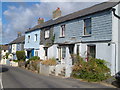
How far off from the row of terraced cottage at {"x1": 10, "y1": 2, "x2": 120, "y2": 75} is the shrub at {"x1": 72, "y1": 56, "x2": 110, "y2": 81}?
64 centimetres

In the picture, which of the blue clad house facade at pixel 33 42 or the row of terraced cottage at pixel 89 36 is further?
the blue clad house facade at pixel 33 42

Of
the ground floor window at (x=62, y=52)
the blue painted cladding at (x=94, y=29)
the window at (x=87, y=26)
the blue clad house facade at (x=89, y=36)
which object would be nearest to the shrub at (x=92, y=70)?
the blue clad house facade at (x=89, y=36)

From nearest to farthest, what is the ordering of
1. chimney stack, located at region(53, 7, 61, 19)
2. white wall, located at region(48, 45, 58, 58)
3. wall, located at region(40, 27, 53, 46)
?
white wall, located at region(48, 45, 58, 58), wall, located at region(40, 27, 53, 46), chimney stack, located at region(53, 7, 61, 19)

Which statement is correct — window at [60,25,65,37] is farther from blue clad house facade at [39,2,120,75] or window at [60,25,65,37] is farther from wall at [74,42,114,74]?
wall at [74,42,114,74]

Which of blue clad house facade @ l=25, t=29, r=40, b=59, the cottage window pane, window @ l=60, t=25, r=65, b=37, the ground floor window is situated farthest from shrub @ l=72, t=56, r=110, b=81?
blue clad house facade @ l=25, t=29, r=40, b=59

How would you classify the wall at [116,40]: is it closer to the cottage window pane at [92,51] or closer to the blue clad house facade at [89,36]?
the blue clad house facade at [89,36]

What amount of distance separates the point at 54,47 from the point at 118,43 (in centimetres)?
1015

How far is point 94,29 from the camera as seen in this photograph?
635 inches

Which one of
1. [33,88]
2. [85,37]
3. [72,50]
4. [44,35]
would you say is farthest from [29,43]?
[33,88]

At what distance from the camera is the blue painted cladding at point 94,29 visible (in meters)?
14.6

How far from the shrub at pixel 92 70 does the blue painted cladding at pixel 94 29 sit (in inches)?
95.0

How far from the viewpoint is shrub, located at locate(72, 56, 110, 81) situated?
42.9 feet

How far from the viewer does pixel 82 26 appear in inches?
698

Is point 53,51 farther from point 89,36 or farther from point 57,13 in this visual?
point 57,13
